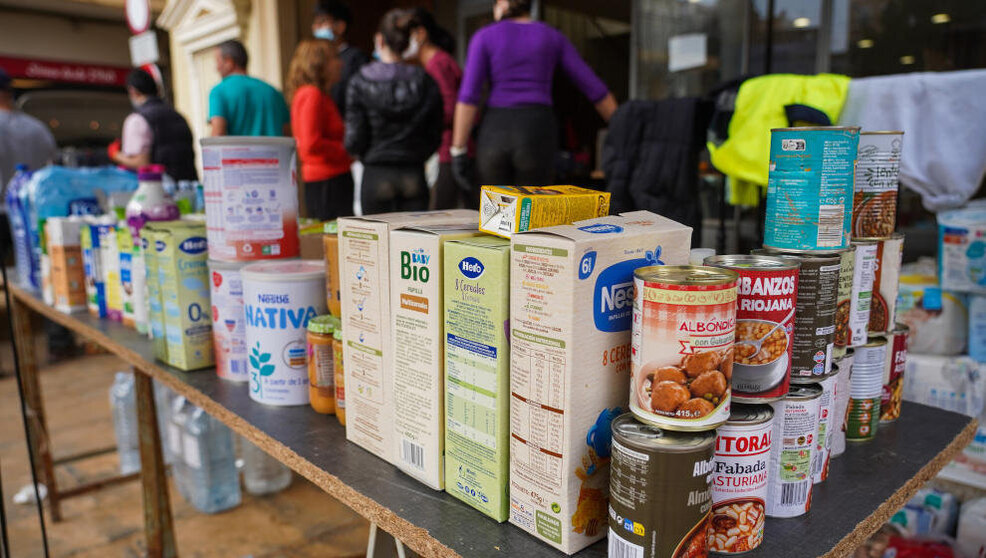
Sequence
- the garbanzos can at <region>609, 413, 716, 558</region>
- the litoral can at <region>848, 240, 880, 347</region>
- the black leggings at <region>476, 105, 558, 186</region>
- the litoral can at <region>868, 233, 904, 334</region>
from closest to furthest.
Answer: the garbanzos can at <region>609, 413, 716, 558</region>, the litoral can at <region>848, 240, 880, 347</region>, the litoral can at <region>868, 233, 904, 334</region>, the black leggings at <region>476, 105, 558, 186</region>

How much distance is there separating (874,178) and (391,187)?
228 cm

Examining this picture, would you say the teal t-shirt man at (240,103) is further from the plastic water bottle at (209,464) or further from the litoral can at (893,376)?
the litoral can at (893,376)

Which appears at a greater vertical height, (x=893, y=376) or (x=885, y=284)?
(x=885, y=284)

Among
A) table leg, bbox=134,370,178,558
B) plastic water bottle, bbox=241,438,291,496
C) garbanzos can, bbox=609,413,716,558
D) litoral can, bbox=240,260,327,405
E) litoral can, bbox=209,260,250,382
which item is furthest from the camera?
plastic water bottle, bbox=241,438,291,496

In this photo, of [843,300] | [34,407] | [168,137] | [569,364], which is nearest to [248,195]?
[569,364]

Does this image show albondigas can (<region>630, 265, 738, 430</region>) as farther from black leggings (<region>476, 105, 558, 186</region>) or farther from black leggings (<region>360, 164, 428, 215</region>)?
black leggings (<region>360, 164, 428, 215</region>)

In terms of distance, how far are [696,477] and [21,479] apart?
126 inches

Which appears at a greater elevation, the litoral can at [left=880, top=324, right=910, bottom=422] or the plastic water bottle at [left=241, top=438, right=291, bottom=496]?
the litoral can at [left=880, top=324, right=910, bottom=422]

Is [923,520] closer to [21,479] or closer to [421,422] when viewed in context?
[421,422]

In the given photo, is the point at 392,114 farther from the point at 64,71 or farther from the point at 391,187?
the point at 64,71

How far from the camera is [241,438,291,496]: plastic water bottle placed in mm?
2703

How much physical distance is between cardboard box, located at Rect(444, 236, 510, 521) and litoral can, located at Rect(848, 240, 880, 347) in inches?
22.5

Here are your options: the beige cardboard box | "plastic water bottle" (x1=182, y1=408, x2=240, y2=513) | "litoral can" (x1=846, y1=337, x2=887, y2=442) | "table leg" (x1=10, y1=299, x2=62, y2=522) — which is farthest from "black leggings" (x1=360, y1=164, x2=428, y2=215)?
"litoral can" (x1=846, y1=337, x2=887, y2=442)

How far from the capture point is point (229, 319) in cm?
136
